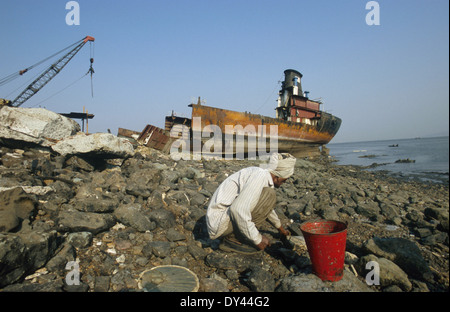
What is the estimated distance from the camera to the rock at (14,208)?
7.60ft

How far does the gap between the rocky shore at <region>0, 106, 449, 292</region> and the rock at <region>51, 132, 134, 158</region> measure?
536 mm

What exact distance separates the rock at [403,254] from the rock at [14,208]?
160 inches

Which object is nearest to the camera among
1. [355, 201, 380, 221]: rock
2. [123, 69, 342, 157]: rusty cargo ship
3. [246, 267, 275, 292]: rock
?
[246, 267, 275, 292]: rock

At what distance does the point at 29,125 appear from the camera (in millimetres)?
5129

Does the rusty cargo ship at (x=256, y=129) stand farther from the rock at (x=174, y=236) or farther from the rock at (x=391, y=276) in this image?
the rock at (x=391, y=276)

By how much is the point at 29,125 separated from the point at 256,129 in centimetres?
1081

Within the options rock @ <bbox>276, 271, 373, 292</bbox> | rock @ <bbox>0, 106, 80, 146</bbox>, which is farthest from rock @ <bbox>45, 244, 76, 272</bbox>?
rock @ <bbox>0, 106, 80, 146</bbox>

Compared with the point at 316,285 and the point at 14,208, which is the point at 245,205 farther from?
the point at 14,208

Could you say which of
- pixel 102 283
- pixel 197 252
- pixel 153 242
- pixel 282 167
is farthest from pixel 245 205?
pixel 102 283

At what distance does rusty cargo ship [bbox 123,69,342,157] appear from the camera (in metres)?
11.6

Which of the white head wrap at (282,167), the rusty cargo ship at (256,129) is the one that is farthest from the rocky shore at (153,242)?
the rusty cargo ship at (256,129)

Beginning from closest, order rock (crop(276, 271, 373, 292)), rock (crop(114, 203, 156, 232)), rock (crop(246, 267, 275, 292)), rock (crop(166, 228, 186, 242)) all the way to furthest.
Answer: rock (crop(276, 271, 373, 292)) < rock (crop(246, 267, 275, 292)) < rock (crop(166, 228, 186, 242)) < rock (crop(114, 203, 156, 232))

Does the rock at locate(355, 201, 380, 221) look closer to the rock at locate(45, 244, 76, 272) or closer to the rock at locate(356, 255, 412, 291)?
the rock at locate(356, 255, 412, 291)
